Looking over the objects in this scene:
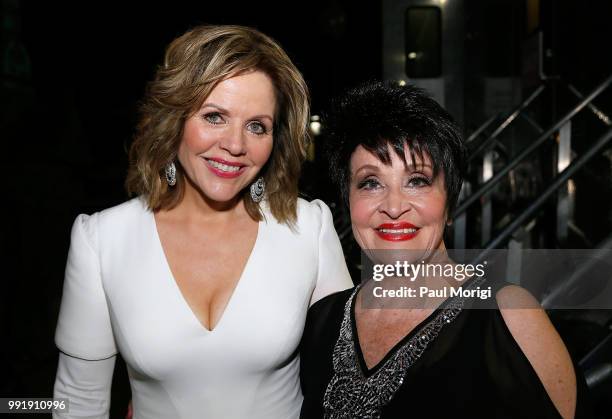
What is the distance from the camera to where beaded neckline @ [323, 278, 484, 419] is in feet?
4.33

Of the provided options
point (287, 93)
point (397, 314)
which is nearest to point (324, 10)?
point (287, 93)

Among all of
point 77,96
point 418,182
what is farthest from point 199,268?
point 77,96

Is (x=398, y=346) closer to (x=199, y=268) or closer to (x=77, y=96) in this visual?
(x=199, y=268)

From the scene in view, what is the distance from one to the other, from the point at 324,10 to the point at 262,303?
7.40 metres

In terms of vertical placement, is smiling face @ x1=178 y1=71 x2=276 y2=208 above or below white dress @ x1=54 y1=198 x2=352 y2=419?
above

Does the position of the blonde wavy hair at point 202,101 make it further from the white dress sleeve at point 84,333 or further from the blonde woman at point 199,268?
the white dress sleeve at point 84,333

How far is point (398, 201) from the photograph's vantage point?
1362mm

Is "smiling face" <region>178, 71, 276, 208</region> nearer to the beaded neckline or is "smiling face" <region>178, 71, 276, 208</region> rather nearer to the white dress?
the white dress

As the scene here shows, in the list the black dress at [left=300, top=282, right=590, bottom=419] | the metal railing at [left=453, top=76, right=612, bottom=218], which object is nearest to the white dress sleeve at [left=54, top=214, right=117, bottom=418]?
the black dress at [left=300, top=282, right=590, bottom=419]

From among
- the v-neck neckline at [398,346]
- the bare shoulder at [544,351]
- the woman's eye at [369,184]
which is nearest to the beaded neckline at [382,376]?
the v-neck neckline at [398,346]

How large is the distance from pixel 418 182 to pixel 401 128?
0.15m

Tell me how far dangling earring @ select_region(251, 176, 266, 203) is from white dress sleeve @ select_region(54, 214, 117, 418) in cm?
52

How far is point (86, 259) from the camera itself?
5.14 ft

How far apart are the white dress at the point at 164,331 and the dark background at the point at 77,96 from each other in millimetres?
1058
